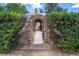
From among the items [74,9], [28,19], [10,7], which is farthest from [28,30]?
[74,9]

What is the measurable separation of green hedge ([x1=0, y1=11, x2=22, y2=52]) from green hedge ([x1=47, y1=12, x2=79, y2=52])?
711 millimetres

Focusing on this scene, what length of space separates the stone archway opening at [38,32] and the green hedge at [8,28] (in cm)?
41

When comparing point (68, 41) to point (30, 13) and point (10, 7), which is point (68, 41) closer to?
point (30, 13)

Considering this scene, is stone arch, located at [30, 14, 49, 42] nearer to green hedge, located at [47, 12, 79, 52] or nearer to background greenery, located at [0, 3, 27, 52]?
green hedge, located at [47, 12, 79, 52]

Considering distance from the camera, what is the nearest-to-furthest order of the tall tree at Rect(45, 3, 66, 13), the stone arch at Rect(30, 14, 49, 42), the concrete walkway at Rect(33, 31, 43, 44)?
the tall tree at Rect(45, 3, 66, 13) → the concrete walkway at Rect(33, 31, 43, 44) → the stone arch at Rect(30, 14, 49, 42)

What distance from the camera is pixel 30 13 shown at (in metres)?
6.32

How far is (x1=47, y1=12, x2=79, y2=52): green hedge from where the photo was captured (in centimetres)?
654

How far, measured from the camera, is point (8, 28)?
664 centimetres

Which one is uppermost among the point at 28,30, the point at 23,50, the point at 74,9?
the point at 74,9

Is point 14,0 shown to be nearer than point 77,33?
Yes

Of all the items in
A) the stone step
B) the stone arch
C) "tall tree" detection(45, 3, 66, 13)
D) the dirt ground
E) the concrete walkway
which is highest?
"tall tree" detection(45, 3, 66, 13)

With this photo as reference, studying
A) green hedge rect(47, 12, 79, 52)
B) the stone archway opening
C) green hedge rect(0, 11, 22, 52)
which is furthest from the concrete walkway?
green hedge rect(0, 11, 22, 52)

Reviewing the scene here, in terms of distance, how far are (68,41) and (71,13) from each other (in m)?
0.60

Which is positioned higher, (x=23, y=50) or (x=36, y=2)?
Answer: (x=36, y=2)
